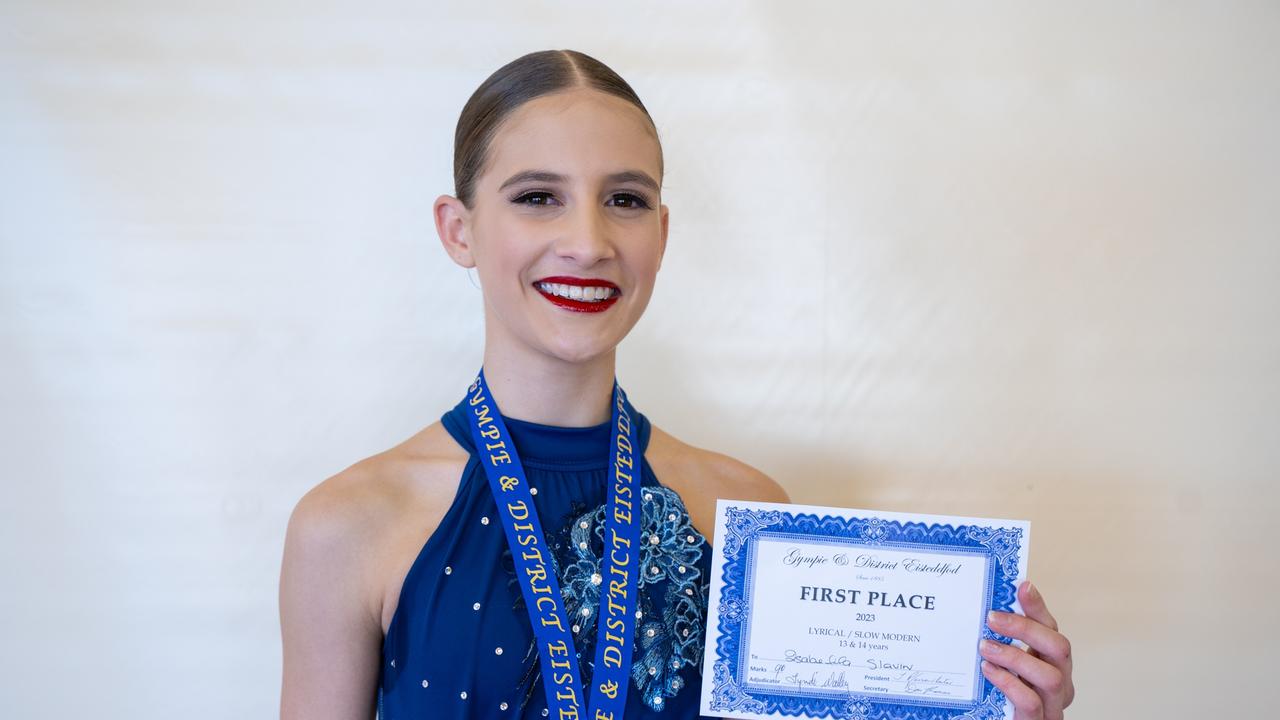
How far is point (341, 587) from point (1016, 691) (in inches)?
36.8

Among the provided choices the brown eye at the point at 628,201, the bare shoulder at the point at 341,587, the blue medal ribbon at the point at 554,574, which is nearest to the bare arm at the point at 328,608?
the bare shoulder at the point at 341,587

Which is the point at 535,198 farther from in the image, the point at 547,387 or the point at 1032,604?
the point at 1032,604

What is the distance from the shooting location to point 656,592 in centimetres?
163

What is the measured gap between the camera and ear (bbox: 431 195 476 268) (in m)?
1.69

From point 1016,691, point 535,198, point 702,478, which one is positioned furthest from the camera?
point 702,478

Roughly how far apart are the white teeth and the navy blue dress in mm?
213

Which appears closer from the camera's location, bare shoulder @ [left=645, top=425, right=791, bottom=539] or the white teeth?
the white teeth

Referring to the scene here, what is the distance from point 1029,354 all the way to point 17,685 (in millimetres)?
2178

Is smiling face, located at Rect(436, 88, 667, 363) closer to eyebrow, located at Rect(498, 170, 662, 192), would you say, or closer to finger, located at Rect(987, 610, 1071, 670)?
eyebrow, located at Rect(498, 170, 662, 192)

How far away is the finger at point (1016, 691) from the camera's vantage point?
4.94 feet

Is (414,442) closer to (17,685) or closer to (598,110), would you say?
(598,110)

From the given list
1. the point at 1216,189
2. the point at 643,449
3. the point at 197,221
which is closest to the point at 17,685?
the point at 197,221

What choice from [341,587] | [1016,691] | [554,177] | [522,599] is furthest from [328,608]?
[1016,691]

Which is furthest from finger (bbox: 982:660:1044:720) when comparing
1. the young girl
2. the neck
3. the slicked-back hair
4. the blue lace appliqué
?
the slicked-back hair
